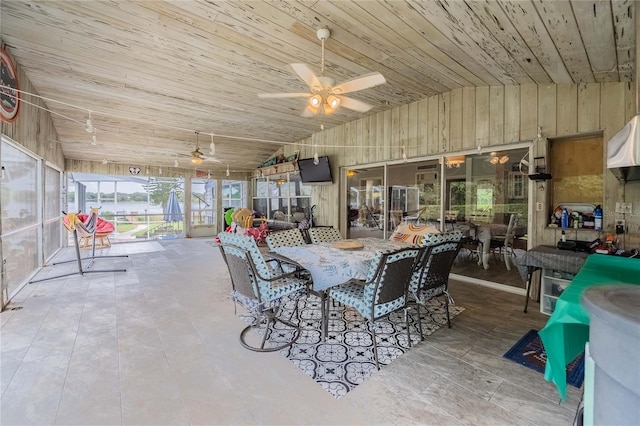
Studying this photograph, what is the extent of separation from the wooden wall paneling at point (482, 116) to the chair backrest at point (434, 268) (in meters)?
2.19

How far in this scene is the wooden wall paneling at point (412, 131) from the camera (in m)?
4.89

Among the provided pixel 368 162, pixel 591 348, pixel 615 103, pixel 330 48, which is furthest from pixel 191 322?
A: pixel 615 103

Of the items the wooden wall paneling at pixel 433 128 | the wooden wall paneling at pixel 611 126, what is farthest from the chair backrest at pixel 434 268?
the wooden wall paneling at pixel 433 128

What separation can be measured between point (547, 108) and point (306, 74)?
3.19m

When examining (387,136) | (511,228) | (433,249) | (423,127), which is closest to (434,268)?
(433,249)

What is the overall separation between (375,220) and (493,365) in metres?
3.88

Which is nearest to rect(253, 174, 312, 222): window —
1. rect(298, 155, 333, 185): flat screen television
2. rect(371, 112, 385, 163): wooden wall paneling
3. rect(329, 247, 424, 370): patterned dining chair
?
rect(298, 155, 333, 185): flat screen television

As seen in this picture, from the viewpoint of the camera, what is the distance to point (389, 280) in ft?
Answer: 7.39

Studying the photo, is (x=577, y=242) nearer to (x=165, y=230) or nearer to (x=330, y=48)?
(x=330, y=48)

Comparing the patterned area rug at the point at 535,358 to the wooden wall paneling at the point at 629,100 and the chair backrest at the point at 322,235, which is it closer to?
the chair backrest at the point at 322,235

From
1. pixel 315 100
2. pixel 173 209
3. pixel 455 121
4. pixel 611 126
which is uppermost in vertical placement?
pixel 455 121

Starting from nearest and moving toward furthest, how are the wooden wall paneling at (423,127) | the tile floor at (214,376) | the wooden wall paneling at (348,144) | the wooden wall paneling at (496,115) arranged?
1. the tile floor at (214,376)
2. the wooden wall paneling at (496,115)
3. the wooden wall paneling at (423,127)
4. the wooden wall paneling at (348,144)

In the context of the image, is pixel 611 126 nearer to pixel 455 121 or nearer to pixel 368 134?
pixel 455 121

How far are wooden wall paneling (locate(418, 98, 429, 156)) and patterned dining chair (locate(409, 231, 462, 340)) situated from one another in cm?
249
